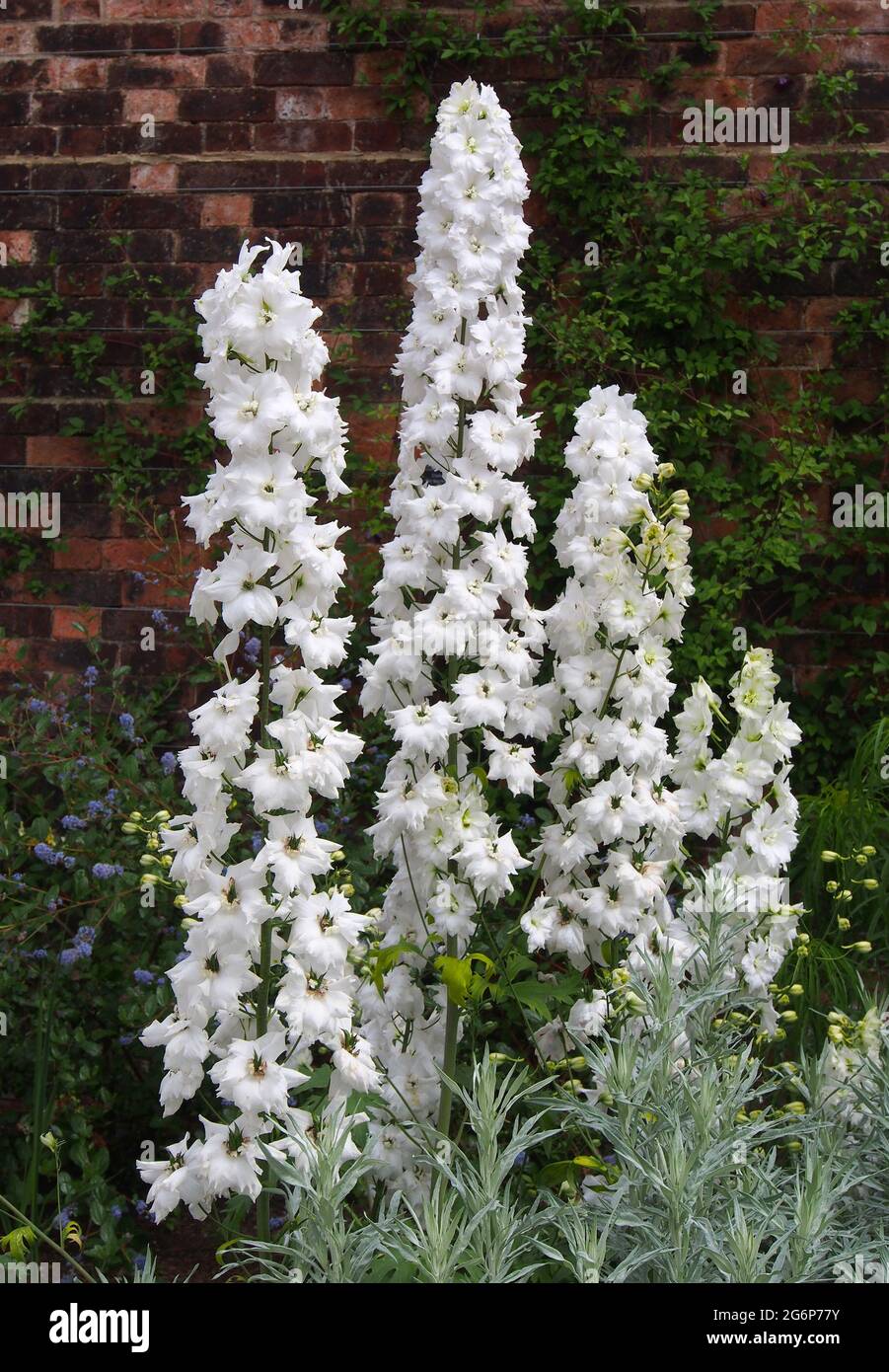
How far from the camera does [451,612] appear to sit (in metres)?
2.08

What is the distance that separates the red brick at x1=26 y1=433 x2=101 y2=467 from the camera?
3.88 metres

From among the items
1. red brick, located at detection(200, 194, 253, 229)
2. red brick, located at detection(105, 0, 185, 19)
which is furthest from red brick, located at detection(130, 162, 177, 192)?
red brick, located at detection(105, 0, 185, 19)

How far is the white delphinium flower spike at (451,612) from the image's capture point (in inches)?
81.5

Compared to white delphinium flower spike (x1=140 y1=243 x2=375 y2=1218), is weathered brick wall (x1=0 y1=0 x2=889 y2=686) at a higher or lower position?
higher

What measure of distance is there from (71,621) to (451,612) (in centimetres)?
207

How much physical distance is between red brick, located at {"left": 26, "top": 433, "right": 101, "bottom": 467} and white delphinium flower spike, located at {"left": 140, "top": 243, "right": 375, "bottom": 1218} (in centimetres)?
218

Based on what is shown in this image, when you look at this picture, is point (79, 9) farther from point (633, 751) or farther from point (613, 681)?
point (633, 751)

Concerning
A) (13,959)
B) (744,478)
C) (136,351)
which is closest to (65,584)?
(136,351)

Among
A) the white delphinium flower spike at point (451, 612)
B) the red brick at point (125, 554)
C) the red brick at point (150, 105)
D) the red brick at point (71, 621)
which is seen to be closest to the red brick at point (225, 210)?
the red brick at point (150, 105)

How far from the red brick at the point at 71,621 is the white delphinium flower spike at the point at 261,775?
83.2 inches

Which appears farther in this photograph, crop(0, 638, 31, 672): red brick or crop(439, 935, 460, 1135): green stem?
→ crop(0, 638, 31, 672): red brick

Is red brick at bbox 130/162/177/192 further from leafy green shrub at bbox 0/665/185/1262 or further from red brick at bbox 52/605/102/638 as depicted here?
leafy green shrub at bbox 0/665/185/1262

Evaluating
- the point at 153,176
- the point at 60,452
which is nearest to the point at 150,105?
the point at 153,176

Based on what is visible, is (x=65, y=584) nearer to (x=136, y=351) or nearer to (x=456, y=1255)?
(x=136, y=351)
